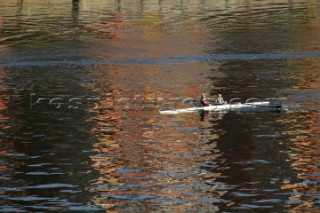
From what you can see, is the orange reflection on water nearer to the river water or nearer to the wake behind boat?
the river water

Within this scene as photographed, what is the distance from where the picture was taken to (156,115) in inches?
3135

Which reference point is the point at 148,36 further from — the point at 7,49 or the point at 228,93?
the point at 228,93

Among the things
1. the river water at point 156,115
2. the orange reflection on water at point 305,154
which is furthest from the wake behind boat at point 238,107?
the orange reflection on water at point 305,154

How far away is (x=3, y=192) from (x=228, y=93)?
149 feet

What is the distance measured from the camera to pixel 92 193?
52156 millimetres

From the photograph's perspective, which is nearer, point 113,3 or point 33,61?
point 33,61

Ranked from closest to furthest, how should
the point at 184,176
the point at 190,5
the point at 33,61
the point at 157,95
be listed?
the point at 184,176, the point at 157,95, the point at 33,61, the point at 190,5

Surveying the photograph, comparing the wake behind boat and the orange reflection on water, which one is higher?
the wake behind boat

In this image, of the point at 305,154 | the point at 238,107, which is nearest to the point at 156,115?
the point at 238,107

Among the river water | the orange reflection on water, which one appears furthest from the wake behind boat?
the orange reflection on water

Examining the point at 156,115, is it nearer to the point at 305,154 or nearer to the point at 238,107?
the point at 238,107

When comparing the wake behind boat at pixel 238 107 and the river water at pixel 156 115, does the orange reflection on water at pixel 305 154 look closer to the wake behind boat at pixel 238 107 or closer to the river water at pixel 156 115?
the river water at pixel 156 115

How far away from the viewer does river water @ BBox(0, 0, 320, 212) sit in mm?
52188

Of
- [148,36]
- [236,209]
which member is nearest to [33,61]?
[148,36]
